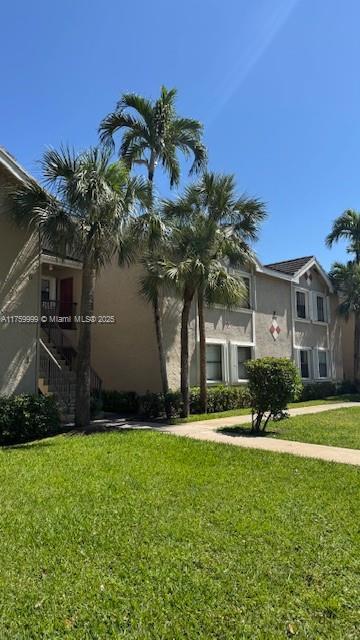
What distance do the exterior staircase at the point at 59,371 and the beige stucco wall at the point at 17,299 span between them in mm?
1464

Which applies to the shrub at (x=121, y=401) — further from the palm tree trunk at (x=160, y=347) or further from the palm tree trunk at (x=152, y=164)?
the palm tree trunk at (x=152, y=164)

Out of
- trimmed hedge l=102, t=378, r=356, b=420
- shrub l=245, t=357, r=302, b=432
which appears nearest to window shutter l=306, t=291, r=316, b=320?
trimmed hedge l=102, t=378, r=356, b=420

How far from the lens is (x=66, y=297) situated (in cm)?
1939

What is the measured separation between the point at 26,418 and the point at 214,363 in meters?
9.82

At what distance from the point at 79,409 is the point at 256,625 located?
961 cm

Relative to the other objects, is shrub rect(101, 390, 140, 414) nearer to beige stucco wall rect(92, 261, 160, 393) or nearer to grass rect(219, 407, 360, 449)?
beige stucco wall rect(92, 261, 160, 393)

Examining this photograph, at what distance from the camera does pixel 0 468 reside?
7766mm

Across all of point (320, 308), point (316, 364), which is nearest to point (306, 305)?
point (320, 308)

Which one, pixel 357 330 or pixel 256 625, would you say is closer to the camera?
pixel 256 625

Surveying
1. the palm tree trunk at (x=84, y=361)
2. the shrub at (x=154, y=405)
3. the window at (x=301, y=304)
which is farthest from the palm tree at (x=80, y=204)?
the window at (x=301, y=304)

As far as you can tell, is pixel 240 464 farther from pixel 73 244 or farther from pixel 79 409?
pixel 73 244

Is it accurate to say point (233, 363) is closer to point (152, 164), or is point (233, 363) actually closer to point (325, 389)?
point (325, 389)

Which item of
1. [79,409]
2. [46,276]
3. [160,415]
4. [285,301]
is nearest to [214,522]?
[79,409]

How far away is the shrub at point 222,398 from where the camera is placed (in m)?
16.3
